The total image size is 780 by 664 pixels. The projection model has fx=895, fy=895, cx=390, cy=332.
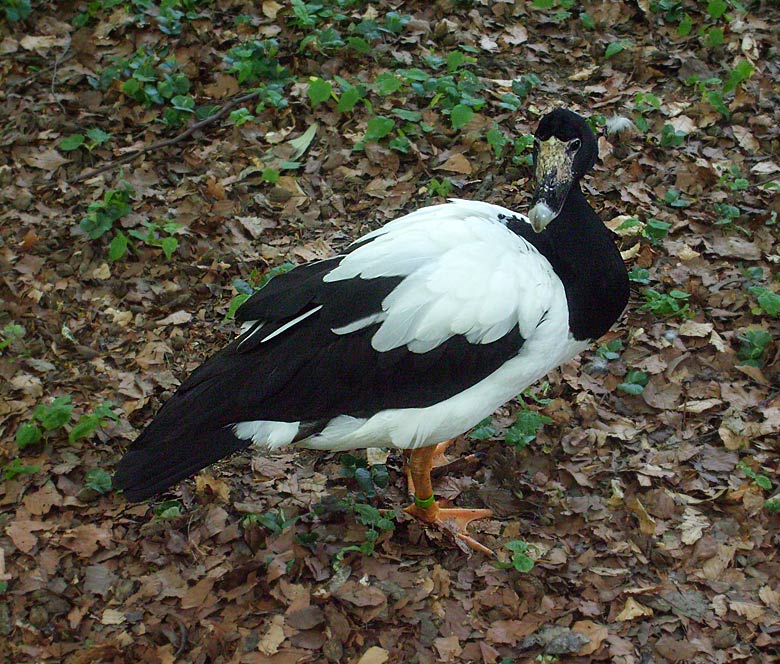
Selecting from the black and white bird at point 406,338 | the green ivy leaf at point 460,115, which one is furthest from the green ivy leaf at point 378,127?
the black and white bird at point 406,338

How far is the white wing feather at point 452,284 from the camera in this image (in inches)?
119

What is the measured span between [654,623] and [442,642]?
752mm

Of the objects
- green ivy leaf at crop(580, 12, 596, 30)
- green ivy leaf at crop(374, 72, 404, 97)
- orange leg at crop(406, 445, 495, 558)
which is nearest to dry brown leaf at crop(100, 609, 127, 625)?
orange leg at crop(406, 445, 495, 558)

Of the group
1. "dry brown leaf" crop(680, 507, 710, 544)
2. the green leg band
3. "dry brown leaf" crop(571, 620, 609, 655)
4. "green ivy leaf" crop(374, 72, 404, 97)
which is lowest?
"dry brown leaf" crop(571, 620, 609, 655)

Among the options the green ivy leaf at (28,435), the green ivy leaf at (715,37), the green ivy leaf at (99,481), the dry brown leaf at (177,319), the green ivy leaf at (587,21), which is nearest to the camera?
the green ivy leaf at (99,481)

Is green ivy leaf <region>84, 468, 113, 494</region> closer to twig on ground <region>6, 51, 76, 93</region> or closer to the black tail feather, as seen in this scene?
the black tail feather

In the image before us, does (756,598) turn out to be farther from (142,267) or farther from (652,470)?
(142,267)

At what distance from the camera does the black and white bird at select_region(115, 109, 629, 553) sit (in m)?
3.05

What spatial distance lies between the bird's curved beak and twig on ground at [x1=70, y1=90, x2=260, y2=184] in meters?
2.53

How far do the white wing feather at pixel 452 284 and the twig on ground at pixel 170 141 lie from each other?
7.59ft

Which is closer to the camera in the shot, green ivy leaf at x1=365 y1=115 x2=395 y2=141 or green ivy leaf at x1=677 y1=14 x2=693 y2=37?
green ivy leaf at x1=365 y1=115 x2=395 y2=141

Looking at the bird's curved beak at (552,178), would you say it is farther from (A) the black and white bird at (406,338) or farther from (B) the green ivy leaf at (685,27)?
(B) the green ivy leaf at (685,27)

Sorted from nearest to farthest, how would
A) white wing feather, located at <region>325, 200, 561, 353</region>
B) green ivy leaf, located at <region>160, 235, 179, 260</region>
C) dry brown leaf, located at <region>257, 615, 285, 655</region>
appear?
white wing feather, located at <region>325, 200, 561, 353</region> < dry brown leaf, located at <region>257, 615, 285, 655</region> < green ivy leaf, located at <region>160, 235, 179, 260</region>

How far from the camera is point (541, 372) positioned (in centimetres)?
322
